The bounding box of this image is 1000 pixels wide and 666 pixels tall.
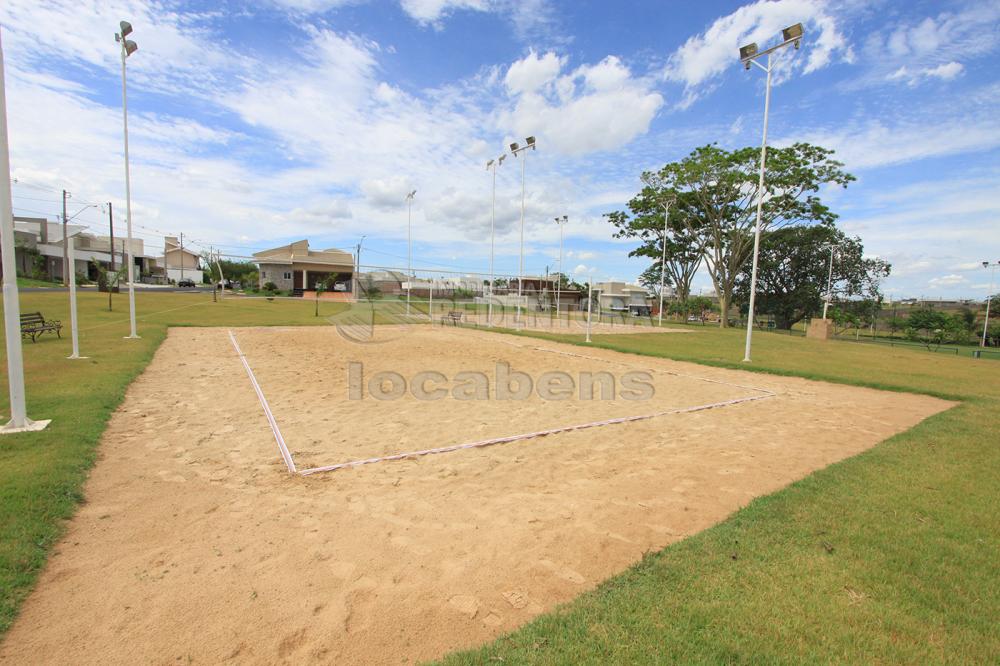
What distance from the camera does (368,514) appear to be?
3498 millimetres

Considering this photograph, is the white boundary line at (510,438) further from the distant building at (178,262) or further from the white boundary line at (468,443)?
the distant building at (178,262)

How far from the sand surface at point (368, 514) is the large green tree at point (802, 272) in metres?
35.6

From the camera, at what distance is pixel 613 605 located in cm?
234

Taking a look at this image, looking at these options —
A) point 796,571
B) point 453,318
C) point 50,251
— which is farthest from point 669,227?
point 50,251

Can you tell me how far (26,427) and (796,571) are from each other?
6997 mm

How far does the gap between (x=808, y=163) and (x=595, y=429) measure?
3106 centimetres

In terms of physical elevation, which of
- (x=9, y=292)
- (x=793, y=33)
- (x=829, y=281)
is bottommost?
(x=9, y=292)

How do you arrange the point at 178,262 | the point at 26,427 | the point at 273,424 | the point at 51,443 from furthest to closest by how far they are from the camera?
the point at 178,262
the point at 273,424
the point at 26,427
the point at 51,443

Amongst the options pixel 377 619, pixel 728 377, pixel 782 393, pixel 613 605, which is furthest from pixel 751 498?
pixel 728 377

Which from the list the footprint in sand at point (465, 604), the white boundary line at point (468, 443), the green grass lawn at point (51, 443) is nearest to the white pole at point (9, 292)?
the green grass lawn at point (51, 443)

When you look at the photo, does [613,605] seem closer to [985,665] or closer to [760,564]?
[760,564]

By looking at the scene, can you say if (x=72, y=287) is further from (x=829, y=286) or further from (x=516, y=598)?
(x=829, y=286)

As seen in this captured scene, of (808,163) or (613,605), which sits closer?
(613,605)

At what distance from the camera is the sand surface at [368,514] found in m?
2.27
